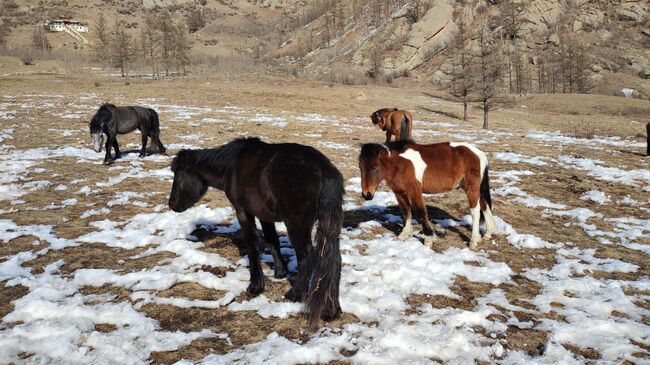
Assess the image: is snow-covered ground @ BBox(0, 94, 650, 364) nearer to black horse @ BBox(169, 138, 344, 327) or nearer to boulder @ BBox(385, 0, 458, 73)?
black horse @ BBox(169, 138, 344, 327)

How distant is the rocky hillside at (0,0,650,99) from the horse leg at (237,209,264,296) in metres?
49.3

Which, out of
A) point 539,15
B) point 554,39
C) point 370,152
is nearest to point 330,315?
point 370,152

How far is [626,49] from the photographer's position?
2549 inches

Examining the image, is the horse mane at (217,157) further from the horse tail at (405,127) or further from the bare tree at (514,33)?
the bare tree at (514,33)

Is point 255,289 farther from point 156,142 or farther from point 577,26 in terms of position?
point 577,26

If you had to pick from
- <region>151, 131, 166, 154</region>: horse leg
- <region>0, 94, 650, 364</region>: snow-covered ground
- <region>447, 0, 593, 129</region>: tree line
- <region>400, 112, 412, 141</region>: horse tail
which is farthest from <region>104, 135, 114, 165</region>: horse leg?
<region>447, 0, 593, 129</region>: tree line

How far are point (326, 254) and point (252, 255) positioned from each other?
1.26 metres

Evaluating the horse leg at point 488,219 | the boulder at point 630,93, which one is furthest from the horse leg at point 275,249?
the boulder at point 630,93

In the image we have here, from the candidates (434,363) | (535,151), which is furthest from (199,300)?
(535,151)

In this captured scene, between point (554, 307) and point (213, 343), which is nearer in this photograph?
point (213, 343)

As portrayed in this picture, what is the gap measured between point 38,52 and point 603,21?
323 ft

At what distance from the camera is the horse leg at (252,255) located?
15.5ft

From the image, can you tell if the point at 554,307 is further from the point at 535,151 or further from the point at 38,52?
the point at 38,52

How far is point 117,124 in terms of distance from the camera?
39.1 ft
